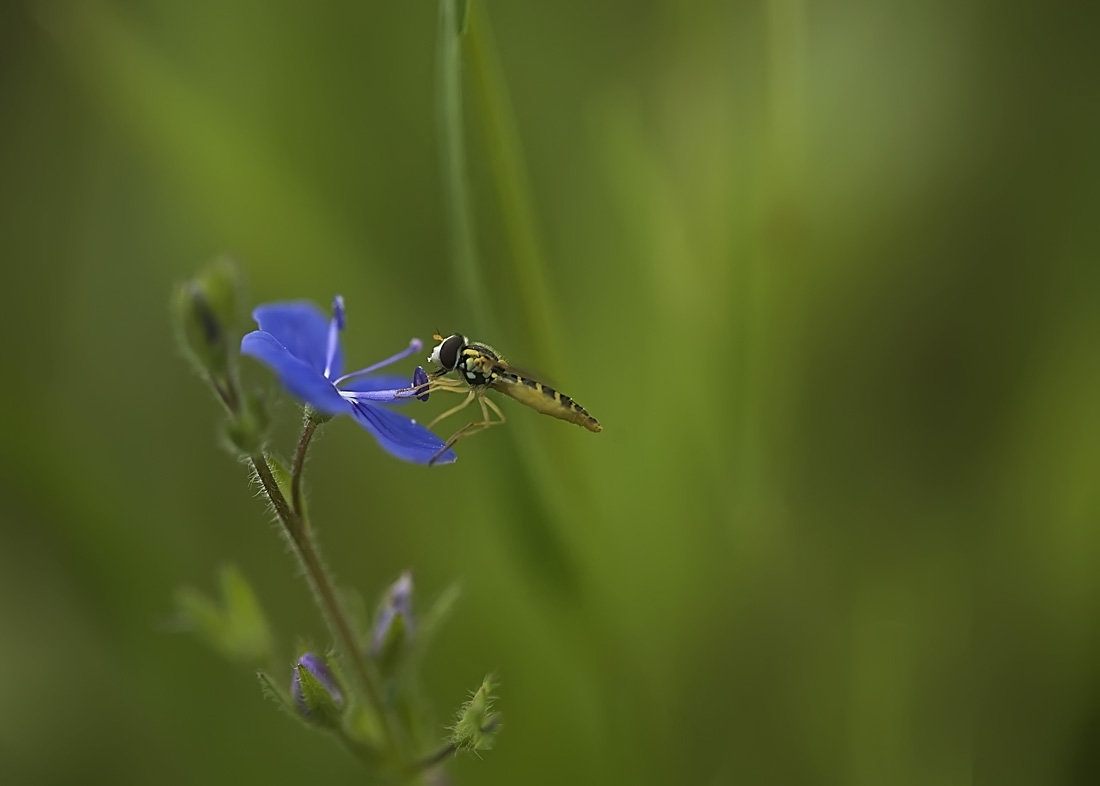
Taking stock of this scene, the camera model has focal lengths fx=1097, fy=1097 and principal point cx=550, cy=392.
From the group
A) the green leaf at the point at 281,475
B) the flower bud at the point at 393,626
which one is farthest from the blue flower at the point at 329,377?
the flower bud at the point at 393,626

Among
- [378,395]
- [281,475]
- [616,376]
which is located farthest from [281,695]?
[616,376]

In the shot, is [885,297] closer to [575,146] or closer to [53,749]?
[575,146]

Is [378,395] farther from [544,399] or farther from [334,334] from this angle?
[544,399]

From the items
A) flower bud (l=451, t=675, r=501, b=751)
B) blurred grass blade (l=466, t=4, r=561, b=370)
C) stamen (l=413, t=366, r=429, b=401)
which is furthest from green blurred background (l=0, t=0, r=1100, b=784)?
flower bud (l=451, t=675, r=501, b=751)

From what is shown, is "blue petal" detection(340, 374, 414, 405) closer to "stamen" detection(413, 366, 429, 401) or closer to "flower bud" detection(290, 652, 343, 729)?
"stamen" detection(413, 366, 429, 401)

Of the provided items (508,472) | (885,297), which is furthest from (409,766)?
(885,297)

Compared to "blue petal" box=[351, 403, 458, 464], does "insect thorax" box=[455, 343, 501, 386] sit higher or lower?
higher
